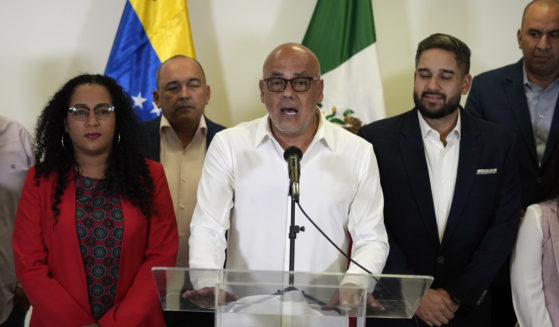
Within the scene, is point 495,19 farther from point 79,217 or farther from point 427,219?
point 79,217

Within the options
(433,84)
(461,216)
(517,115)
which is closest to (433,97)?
(433,84)

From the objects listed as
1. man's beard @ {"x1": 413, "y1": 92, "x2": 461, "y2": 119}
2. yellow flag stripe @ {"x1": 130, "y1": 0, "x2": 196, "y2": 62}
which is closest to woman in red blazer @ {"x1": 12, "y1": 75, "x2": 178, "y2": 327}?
man's beard @ {"x1": 413, "y1": 92, "x2": 461, "y2": 119}

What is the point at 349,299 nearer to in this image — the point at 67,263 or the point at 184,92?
the point at 67,263

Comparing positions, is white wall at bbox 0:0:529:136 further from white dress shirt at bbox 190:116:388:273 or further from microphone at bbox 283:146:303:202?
microphone at bbox 283:146:303:202

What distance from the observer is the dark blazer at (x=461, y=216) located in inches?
115

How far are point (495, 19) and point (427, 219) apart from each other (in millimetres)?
2275

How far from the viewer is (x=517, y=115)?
11.3 feet

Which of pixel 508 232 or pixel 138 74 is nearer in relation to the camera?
pixel 508 232

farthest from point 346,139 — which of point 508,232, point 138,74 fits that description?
point 138,74

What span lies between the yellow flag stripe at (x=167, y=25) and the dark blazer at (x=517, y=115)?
6.09 ft

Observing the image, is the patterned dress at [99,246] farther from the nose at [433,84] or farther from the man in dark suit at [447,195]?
the nose at [433,84]

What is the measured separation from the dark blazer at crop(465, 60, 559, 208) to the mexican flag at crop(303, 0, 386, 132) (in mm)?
834

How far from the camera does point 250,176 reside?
8.79ft

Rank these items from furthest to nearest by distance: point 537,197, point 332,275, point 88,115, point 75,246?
point 537,197 < point 88,115 < point 75,246 < point 332,275
